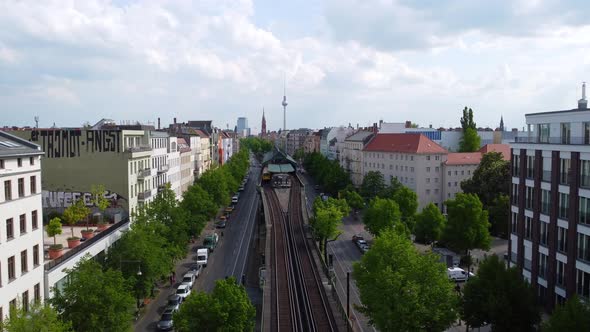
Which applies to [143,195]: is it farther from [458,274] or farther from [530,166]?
[530,166]

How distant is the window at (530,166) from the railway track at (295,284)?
2018 cm


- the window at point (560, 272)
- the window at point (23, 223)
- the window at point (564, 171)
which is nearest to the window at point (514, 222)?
the window at point (560, 272)

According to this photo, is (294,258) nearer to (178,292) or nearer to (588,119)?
(178,292)

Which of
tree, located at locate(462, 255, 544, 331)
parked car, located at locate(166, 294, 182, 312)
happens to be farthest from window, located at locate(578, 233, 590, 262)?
parked car, located at locate(166, 294, 182, 312)

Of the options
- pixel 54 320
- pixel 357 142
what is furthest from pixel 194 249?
pixel 357 142

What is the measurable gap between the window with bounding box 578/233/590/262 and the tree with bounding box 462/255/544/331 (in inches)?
174

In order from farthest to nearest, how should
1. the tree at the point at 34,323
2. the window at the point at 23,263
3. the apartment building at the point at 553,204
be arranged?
1. the apartment building at the point at 553,204
2. the window at the point at 23,263
3. the tree at the point at 34,323

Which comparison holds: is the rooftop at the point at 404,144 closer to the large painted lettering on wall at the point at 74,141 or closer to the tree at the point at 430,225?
the tree at the point at 430,225

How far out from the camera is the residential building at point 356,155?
13088cm

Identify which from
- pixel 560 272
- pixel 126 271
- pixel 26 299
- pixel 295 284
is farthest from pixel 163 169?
pixel 560 272

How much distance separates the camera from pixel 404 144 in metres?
107

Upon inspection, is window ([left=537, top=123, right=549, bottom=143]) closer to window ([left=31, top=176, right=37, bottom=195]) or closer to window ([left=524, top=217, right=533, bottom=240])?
window ([left=524, top=217, right=533, bottom=240])

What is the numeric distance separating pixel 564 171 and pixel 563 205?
2482 millimetres

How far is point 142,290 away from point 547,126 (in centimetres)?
3491
